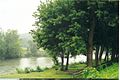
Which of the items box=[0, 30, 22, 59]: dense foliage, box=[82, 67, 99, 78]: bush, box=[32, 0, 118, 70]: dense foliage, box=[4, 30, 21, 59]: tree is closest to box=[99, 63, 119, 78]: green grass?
box=[82, 67, 99, 78]: bush

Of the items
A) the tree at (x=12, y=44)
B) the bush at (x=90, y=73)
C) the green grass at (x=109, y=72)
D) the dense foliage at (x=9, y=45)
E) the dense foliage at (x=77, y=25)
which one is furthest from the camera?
the tree at (x=12, y=44)

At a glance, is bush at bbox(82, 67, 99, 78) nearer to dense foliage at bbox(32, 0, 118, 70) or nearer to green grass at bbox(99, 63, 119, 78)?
green grass at bbox(99, 63, 119, 78)

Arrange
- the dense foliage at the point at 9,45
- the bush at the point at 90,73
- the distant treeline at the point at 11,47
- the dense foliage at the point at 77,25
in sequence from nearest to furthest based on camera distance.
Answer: the bush at the point at 90,73 < the dense foliage at the point at 77,25 < the dense foliage at the point at 9,45 < the distant treeline at the point at 11,47

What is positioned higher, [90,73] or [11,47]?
[11,47]

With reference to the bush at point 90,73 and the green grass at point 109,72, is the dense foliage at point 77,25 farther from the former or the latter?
the green grass at point 109,72

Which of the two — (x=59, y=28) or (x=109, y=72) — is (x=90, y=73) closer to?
(x=109, y=72)

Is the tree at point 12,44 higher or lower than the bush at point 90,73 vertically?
higher

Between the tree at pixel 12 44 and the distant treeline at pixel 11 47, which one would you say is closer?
the distant treeline at pixel 11 47

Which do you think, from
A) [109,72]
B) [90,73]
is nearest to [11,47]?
[90,73]

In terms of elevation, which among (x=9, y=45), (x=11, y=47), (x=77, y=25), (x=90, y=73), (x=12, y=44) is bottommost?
(x=90, y=73)

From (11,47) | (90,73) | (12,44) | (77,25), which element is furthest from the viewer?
(12,44)

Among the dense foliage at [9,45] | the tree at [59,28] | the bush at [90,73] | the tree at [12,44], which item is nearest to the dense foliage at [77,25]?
the tree at [59,28]

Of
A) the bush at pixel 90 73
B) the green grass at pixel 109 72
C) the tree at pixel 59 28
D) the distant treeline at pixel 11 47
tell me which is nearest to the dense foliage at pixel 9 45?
the distant treeline at pixel 11 47

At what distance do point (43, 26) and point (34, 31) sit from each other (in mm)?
1918
